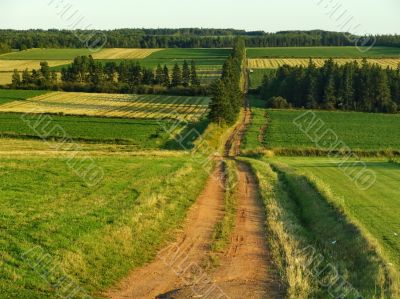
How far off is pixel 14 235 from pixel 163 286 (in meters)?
5.38

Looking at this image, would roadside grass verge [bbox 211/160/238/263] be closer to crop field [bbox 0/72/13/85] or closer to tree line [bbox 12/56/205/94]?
tree line [bbox 12/56/205/94]

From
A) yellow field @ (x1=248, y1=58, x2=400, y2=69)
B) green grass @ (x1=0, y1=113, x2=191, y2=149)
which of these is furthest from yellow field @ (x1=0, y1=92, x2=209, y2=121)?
yellow field @ (x1=248, y1=58, x2=400, y2=69)

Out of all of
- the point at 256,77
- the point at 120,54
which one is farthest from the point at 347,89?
the point at 120,54

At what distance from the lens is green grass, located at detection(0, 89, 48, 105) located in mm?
93375

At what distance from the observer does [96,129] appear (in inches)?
2566

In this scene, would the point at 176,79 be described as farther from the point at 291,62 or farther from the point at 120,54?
the point at 120,54

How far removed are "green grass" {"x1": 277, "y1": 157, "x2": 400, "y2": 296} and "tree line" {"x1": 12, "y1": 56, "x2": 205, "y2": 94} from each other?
74223 mm

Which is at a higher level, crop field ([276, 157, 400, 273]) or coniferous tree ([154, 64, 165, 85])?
crop field ([276, 157, 400, 273])

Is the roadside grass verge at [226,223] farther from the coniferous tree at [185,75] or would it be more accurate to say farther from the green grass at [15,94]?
the coniferous tree at [185,75]

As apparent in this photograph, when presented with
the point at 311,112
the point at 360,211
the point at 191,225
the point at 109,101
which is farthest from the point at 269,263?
the point at 109,101

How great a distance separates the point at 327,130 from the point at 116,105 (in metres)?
43.6

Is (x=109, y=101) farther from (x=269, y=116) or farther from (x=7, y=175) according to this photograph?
(x=7, y=175)

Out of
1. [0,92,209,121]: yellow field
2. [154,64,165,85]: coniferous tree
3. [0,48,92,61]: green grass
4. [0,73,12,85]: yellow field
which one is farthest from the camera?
[0,48,92,61]: green grass

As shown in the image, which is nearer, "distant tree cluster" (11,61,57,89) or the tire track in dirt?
the tire track in dirt
